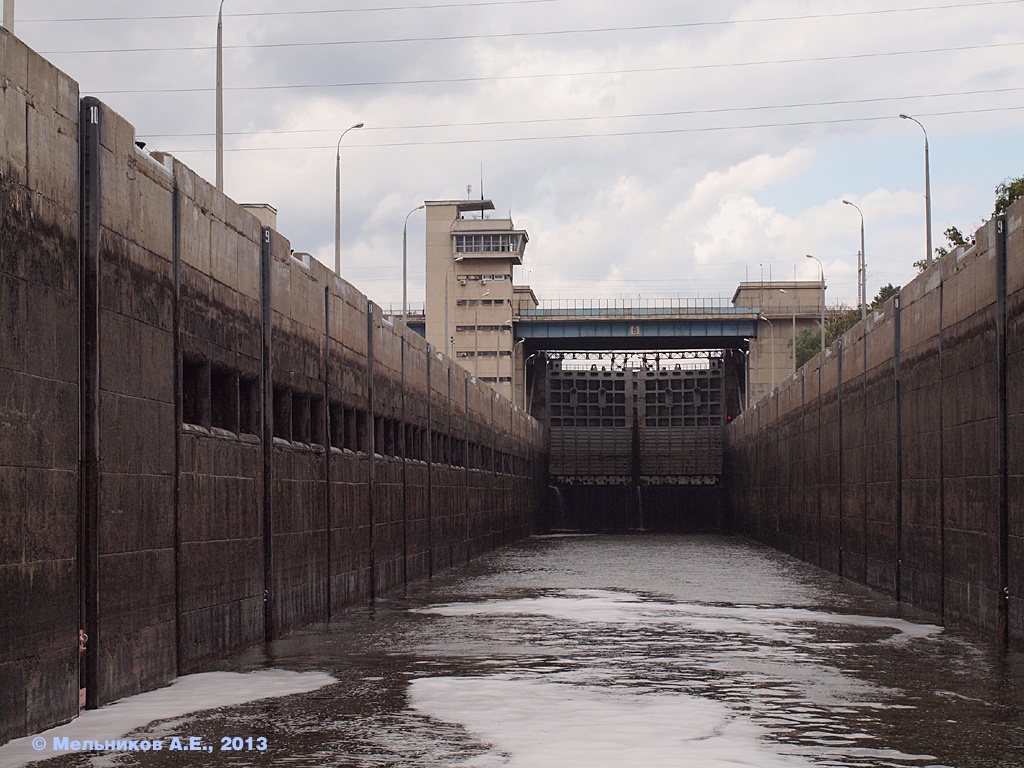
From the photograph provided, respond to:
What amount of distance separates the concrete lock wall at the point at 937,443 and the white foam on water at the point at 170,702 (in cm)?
866

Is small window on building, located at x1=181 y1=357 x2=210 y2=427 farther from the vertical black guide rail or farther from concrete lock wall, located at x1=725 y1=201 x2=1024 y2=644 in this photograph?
concrete lock wall, located at x1=725 y1=201 x2=1024 y2=644

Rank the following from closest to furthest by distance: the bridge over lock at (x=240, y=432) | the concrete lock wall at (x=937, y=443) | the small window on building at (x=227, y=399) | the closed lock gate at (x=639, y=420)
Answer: the bridge over lock at (x=240, y=432), the small window on building at (x=227, y=399), the concrete lock wall at (x=937, y=443), the closed lock gate at (x=639, y=420)

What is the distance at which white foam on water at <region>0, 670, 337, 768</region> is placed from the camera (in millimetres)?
10422

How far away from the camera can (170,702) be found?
42.1ft

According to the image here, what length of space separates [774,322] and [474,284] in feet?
77.0

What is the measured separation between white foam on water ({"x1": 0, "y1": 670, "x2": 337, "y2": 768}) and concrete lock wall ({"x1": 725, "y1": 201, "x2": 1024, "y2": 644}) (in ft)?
28.4

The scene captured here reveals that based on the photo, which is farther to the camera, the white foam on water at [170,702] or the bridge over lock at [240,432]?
the bridge over lock at [240,432]

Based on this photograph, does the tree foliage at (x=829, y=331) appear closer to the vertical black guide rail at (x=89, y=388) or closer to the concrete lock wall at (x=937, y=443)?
the concrete lock wall at (x=937, y=443)

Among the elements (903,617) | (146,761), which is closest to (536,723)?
(146,761)

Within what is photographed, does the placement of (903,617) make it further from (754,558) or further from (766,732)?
(754,558)

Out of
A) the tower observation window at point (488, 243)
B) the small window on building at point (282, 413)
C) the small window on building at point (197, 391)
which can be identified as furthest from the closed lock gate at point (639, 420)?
the small window on building at point (197, 391)

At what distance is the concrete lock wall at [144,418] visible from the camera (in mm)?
10773

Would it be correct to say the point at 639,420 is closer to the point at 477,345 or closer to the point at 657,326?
the point at 657,326

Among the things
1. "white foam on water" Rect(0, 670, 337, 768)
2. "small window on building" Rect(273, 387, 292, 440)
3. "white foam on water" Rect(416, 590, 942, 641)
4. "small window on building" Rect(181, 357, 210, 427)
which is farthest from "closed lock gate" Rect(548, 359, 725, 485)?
"white foam on water" Rect(0, 670, 337, 768)
